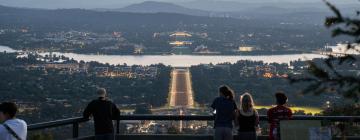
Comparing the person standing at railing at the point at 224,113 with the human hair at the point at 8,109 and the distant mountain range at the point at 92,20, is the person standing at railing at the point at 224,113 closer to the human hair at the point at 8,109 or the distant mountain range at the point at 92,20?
the human hair at the point at 8,109

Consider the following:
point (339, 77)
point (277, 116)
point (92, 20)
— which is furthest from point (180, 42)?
point (339, 77)

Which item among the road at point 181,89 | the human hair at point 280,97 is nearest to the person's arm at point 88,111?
the human hair at point 280,97

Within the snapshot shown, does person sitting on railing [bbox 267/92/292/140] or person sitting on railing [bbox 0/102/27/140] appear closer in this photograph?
person sitting on railing [bbox 0/102/27/140]

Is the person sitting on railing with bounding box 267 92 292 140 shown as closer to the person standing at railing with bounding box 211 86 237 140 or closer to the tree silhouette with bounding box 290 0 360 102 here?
the person standing at railing with bounding box 211 86 237 140

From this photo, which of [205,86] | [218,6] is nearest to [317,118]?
[205,86]

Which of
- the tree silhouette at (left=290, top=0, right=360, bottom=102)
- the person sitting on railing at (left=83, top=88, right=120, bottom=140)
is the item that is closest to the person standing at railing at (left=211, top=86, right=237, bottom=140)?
the person sitting on railing at (left=83, top=88, right=120, bottom=140)

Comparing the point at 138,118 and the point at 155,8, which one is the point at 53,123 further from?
the point at 155,8
